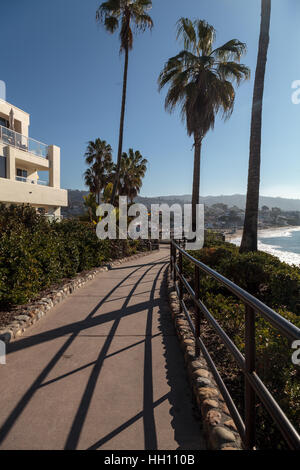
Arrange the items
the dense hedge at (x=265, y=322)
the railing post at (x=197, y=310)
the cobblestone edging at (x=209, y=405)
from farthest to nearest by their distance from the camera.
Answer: the railing post at (x=197, y=310) → the dense hedge at (x=265, y=322) → the cobblestone edging at (x=209, y=405)

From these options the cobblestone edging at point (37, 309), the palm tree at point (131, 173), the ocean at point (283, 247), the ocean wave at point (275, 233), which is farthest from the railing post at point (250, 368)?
the ocean wave at point (275, 233)

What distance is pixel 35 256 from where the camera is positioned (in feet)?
17.0

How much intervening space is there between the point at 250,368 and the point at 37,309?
371 cm

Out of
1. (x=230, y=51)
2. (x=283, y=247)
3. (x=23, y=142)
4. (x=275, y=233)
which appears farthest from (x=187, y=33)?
(x=275, y=233)

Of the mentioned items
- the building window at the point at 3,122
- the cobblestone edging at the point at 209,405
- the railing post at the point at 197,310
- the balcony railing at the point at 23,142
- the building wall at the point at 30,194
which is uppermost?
the building window at the point at 3,122

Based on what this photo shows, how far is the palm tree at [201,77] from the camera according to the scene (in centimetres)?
1242

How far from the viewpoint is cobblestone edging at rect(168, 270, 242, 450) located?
173 centimetres

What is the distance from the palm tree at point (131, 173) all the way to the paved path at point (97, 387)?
1113 inches

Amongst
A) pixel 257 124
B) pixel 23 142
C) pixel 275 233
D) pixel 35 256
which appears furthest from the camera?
pixel 275 233

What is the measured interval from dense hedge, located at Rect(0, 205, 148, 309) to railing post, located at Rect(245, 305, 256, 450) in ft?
12.4

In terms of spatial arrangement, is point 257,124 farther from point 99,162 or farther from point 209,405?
point 99,162

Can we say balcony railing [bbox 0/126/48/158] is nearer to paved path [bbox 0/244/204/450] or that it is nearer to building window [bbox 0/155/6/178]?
building window [bbox 0/155/6/178]

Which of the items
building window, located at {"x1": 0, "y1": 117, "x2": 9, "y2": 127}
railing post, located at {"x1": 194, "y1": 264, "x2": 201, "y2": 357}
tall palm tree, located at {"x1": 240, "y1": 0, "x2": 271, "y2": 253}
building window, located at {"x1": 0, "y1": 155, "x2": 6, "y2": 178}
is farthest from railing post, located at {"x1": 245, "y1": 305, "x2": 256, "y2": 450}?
building window, located at {"x1": 0, "y1": 117, "x2": 9, "y2": 127}

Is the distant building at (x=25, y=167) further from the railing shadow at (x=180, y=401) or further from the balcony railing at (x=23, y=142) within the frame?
the railing shadow at (x=180, y=401)
